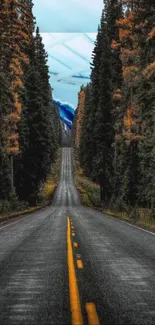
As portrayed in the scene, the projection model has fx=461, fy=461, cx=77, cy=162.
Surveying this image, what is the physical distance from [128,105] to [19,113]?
31.4 feet

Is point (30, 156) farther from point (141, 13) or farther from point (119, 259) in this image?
point (119, 259)

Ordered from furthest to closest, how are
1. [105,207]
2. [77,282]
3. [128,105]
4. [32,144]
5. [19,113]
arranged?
1. [32,144]
2. [105,207]
3. [19,113]
4. [128,105]
5. [77,282]

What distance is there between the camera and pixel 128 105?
1575 inches

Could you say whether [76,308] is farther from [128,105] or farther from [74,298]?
[128,105]

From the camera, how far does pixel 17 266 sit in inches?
386

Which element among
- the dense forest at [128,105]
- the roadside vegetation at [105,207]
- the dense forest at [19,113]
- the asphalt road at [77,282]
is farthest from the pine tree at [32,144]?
the asphalt road at [77,282]

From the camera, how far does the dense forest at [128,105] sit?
25.8 m

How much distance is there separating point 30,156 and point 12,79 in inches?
555

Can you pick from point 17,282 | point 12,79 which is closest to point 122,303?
point 17,282

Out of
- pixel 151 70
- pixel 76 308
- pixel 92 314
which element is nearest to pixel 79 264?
pixel 76 308

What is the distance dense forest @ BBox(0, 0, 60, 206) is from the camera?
34875 millimetres

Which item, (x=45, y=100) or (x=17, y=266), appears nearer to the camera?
(x=17, y=266)

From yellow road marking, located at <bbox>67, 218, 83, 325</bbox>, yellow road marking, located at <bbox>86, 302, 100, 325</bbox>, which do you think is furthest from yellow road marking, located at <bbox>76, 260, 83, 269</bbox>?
yellow road marking, located at <bbox>86, 302, 100, 325</bbox>

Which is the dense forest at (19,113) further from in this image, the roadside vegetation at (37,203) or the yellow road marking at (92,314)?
the yellow road marking at (92,314)
